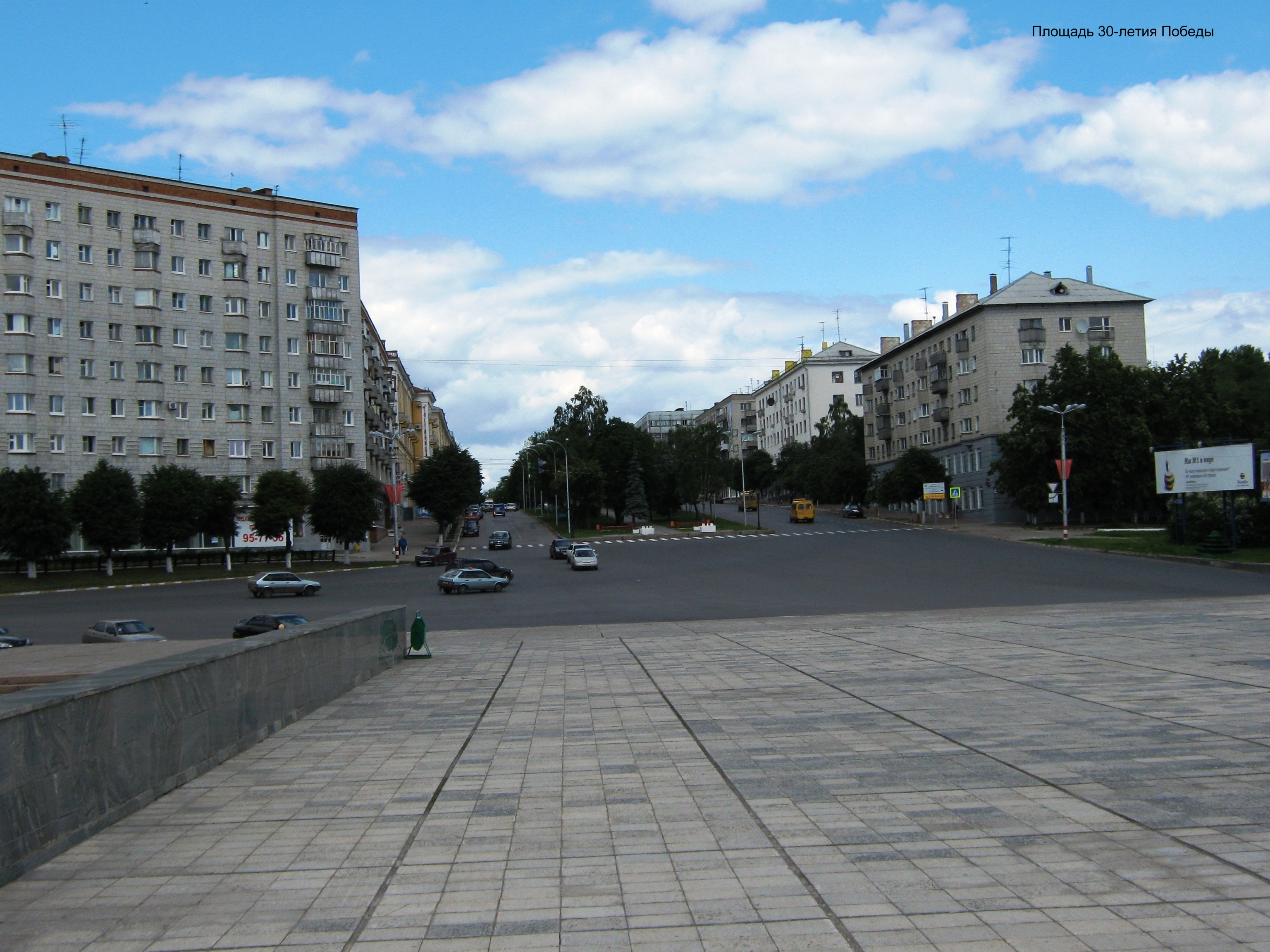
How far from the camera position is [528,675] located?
52.1 ft

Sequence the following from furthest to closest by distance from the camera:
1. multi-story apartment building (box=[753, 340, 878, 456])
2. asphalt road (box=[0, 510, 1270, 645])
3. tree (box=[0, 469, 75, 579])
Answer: multi-story apartment building (box=[753, 340, 878, 456]) → tree (box=[0, 469, 75, 579]) → asphalt road (box=[0, 510, 1270, 645])

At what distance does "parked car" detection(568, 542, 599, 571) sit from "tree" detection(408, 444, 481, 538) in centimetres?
3429

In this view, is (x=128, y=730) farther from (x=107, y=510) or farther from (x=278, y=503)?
(x=278, y=503)

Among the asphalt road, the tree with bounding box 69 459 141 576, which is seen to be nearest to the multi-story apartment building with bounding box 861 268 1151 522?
the asphalt road

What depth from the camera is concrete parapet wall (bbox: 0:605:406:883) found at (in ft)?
19.9

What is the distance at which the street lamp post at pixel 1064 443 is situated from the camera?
53.5 m

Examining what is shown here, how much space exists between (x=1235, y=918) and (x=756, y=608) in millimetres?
25502

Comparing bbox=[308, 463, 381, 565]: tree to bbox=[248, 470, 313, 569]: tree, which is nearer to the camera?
bbox=[248, 470, 313, 569]: tree

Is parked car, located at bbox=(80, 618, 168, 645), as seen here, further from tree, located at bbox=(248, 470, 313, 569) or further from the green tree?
tree, located at bbox=(248, 470, 313, 569)

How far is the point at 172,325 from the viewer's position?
63.3 meters

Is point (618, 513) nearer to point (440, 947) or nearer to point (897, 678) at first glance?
point (897, 678)

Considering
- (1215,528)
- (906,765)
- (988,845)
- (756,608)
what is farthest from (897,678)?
(1215,528)

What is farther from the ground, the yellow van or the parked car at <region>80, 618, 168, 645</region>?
the yellow van

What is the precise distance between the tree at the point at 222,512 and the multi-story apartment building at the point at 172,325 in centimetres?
718
